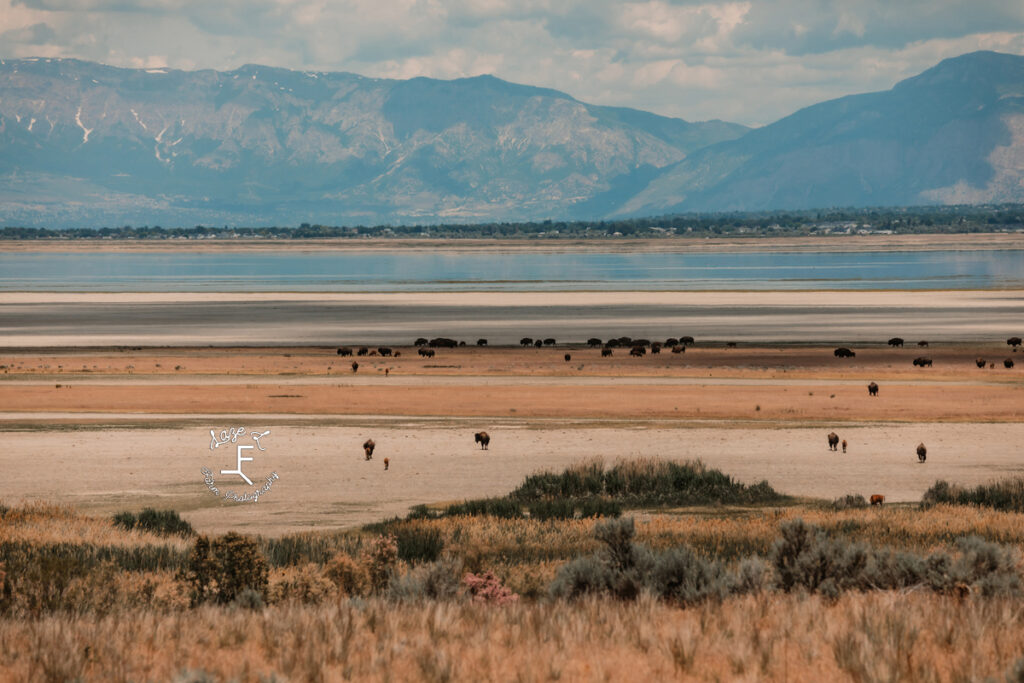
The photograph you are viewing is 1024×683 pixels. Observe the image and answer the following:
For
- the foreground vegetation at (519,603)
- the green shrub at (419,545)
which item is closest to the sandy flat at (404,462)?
the green shrub at (419,545)

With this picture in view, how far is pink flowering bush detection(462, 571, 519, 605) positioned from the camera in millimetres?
11688

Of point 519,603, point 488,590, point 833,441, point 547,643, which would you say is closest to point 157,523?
point 488,590

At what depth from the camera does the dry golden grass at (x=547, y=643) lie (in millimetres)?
8703

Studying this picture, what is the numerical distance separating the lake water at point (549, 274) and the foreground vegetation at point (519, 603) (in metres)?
97.0

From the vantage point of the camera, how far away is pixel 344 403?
133 feet

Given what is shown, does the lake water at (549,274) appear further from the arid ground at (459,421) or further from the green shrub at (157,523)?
the green shrub at (157,523)

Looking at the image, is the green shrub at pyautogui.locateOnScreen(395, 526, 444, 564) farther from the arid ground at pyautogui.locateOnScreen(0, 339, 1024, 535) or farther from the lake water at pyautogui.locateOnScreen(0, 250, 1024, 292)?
the lake water at pyautogui.locateOnScreen(0, 250, 1024, 292)

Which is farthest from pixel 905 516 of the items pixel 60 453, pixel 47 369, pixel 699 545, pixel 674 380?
pixel 47 369

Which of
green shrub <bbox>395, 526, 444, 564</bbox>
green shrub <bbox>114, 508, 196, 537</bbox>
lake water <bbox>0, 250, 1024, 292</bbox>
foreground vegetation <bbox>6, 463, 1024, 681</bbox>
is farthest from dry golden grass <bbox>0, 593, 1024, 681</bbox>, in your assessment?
lake water <bbox>0, 250, 1024, 292</bbox>

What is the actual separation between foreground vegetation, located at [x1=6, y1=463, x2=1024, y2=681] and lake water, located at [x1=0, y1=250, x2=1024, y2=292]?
318 ft

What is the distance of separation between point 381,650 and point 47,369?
4747 cm

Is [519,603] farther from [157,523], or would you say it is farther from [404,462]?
[404,462]

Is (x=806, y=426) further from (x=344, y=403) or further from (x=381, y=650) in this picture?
(x=381, y=650)

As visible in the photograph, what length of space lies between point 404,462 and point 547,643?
59.9ft
